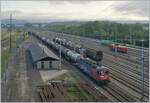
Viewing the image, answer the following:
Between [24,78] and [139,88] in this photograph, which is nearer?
[139,88]

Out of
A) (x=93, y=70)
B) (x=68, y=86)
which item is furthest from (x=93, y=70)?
(x=68, y=86)

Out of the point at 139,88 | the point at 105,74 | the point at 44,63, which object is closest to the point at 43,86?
the point at 105,74

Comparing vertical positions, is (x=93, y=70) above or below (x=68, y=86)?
above

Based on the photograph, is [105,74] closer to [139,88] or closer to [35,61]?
→ [139,88]

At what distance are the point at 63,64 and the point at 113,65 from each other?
309 inches

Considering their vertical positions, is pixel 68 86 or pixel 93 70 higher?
pixel 93 70

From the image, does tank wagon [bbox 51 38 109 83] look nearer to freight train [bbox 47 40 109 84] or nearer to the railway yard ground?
freight train [bbox 47 40 109 84]

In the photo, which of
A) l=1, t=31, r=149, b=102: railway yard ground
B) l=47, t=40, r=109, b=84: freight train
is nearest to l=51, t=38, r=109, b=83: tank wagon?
l=47, t=40, r=109, b=84: freight train

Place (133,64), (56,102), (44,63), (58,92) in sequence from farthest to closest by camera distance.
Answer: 1. (133,64)
2. (44,63)
3. (58,92)
4. (56,102)

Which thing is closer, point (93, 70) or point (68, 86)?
point (68, 86)

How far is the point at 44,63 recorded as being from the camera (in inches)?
1836

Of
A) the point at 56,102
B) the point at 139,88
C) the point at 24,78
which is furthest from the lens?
the point at 24,78

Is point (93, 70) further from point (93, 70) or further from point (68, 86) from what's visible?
point (68, 86)

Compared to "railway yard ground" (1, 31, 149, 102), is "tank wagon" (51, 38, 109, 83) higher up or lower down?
higher up
